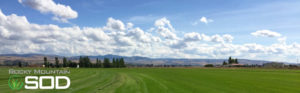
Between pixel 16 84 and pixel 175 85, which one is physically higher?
pixel 16 84

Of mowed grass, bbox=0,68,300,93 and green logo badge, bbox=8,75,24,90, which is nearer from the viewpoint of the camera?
mowed grass, bbox=0,68,300,93

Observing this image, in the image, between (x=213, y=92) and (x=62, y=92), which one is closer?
(x=62, y=92)

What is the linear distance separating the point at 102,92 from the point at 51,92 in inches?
150

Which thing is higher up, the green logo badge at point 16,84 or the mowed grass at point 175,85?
the green logo badge at point 16,84

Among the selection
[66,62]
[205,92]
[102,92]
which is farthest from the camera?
[66,62]

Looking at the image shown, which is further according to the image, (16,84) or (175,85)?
(175,85)

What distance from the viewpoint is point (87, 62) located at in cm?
17862

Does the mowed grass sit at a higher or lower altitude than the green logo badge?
lower

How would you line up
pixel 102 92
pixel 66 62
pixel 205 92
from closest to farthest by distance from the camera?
pixel 102 92
pixel 205 92
pixel 66 62

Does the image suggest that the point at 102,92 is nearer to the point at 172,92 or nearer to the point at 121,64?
the point at 172,92

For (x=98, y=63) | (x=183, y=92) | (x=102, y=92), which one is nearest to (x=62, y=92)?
(x=102, y=92)

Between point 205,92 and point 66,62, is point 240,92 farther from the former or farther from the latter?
point 66,62

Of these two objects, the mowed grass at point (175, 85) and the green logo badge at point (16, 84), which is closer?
the mowed grass at point (175, 85)

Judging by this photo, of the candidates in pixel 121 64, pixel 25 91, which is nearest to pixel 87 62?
pixel 121 64
